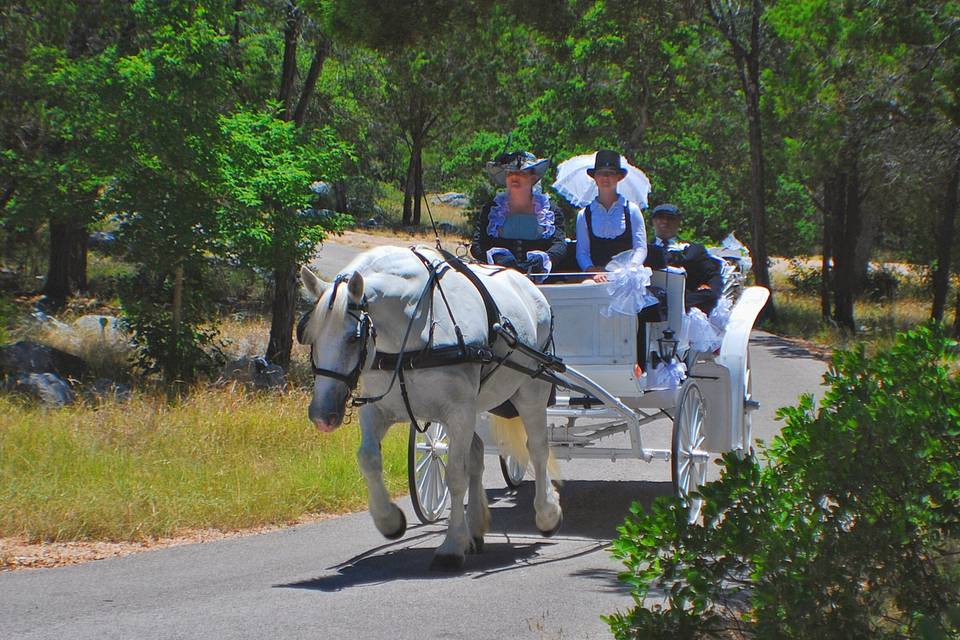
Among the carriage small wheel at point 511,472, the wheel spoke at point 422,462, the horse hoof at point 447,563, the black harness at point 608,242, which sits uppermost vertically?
the black harness at point 608,242

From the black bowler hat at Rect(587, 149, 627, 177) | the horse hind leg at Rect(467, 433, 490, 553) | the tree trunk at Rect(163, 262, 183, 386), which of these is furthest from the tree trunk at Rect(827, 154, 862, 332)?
the horse hind leg at Rect(467, 433, 490, 553)

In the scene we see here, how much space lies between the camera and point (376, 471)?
6809 millimetres

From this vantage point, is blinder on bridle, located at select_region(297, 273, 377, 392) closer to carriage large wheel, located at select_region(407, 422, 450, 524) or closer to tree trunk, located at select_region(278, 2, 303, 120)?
carriage large wheel, located at select_region(407, 422, 450, 524)

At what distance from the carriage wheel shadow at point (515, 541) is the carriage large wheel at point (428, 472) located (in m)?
0.15

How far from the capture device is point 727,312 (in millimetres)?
9977

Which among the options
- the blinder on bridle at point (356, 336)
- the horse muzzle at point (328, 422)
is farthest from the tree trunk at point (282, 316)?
the horse muzzle at point (328, 422)

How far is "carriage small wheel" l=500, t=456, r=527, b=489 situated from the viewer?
9.99 m

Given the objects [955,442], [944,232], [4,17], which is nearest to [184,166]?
[4,17]

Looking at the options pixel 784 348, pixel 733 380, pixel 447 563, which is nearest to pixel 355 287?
pixel 447 563

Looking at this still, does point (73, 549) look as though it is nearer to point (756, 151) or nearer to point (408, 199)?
point (756, 151)

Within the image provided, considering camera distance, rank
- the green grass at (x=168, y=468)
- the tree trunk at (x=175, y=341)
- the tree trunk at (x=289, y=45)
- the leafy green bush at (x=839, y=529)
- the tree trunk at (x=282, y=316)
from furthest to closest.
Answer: the tree trunk at (x=289, y=45)
the tree trunk at (x=282, y=316)
the tree trunk at (x=175, y=341)
the green grass at (x=168, y=468)
the leafy green bush at (x=839, y=529)

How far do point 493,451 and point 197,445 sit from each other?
2.96 m

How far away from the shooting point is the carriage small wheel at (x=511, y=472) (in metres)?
9.99

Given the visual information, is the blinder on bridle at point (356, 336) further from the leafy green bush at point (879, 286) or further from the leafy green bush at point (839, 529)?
the leafy green bush at point (879, 286)
